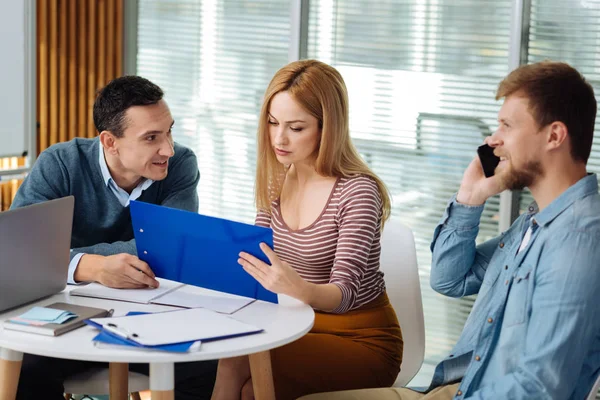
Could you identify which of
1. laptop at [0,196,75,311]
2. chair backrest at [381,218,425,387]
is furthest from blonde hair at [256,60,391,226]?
laptop at [0,196,75,311]

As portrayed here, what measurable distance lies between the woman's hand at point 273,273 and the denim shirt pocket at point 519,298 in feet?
1.78

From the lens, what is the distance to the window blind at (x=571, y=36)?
346 centimetres

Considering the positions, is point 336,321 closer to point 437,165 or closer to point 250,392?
point 250,392

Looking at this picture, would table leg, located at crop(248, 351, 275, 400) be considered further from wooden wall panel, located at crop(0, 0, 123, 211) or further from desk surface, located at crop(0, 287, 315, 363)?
wooden wall panel, located at crop(0, 0, 123, 211)

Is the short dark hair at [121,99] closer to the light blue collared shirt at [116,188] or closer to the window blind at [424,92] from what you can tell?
the light blue collared shirt at [116,188]

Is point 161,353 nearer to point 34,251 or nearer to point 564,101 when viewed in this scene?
point 34,251

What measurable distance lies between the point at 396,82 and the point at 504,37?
0.53m

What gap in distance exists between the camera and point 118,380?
2.55 metres

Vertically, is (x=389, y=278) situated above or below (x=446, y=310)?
above

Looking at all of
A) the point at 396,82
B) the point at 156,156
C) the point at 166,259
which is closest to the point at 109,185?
the point at 156,156

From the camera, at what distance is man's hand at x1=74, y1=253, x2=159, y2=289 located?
2.44 meters

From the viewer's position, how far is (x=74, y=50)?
176 inches

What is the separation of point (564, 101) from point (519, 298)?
500 mm

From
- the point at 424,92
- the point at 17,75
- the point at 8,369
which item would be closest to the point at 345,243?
the point at 8,369
